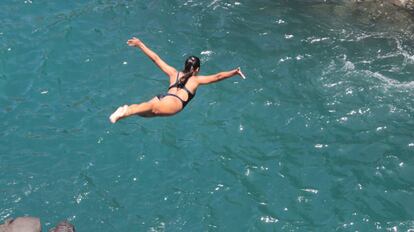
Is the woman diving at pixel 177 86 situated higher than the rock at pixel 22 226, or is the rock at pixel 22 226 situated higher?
the woman diving at pixel 177 86

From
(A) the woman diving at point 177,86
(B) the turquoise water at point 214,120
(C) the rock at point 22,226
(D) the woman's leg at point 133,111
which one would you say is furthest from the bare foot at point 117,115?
(B) the turquoise water at point 214,120

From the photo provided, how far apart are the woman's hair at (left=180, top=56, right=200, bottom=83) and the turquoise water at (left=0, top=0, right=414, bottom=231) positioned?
2.94m

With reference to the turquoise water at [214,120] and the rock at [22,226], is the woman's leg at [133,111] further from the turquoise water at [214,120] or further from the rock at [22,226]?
the rock at [22,226]

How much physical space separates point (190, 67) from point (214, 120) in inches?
139

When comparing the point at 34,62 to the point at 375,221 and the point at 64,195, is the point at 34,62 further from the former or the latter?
the point at 375,221

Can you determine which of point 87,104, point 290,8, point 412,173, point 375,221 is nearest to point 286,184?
point 375,221

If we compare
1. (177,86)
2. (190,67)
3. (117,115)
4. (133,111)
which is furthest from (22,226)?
(190,67)

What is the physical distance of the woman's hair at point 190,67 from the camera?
15328 mm

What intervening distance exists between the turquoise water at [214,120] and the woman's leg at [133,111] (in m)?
3.02

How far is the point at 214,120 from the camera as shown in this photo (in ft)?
61.0

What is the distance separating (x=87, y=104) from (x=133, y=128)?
73.5 inches

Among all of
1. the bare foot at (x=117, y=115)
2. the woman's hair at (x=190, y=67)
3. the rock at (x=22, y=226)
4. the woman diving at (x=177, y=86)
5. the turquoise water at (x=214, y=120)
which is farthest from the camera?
the turquoise water at (x=214, y=120)

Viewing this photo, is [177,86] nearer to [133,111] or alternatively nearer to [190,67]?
[190,67]

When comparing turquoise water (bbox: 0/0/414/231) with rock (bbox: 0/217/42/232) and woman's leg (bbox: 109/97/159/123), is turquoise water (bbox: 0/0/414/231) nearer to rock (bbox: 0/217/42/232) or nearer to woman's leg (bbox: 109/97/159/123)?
rock (bbox: 0/217/42/232)
